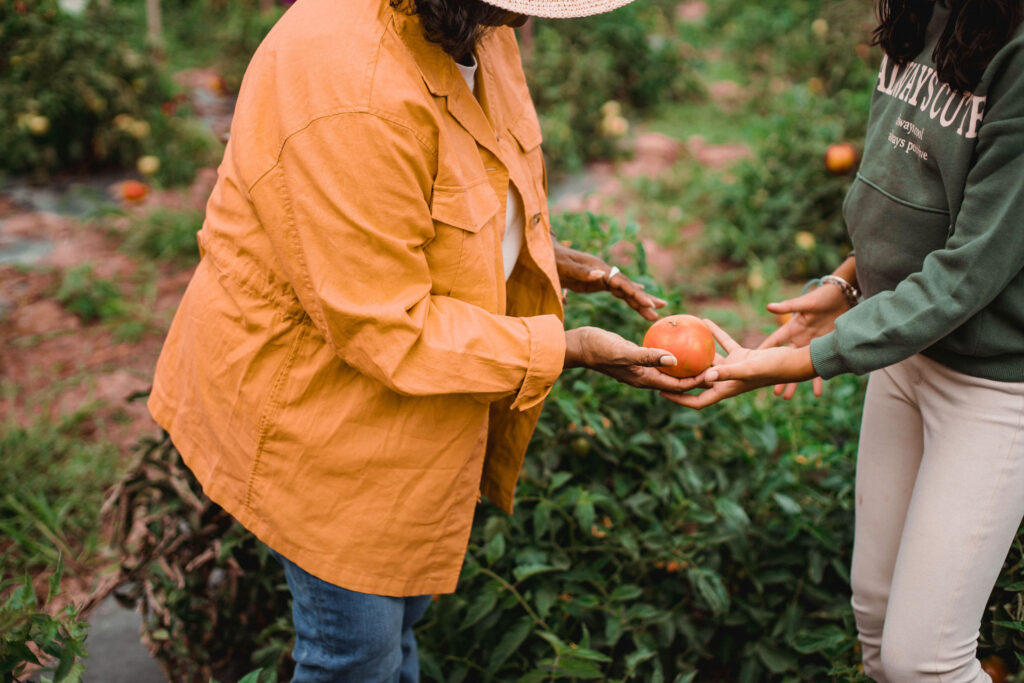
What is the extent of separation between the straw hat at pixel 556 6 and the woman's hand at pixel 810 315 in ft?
2.70

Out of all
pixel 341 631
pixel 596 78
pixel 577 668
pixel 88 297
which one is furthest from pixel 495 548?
pixel 596 78

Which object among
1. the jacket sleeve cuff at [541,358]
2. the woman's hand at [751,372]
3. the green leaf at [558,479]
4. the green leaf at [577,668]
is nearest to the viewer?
the jacket sleeve cuff at [541,358]

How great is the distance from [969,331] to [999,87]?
0.41 meters

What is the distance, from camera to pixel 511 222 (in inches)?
63.7

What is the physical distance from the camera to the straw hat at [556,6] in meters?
1.31

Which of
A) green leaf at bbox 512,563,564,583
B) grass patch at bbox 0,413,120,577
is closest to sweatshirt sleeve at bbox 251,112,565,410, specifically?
green leaf at bbox 512,563,564,583

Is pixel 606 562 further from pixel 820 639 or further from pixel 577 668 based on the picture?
pixel 820 639

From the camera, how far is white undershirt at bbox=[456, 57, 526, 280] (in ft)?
5.01

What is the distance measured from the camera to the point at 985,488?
1.45 m

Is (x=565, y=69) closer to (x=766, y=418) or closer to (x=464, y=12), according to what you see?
(x=766, y=418)

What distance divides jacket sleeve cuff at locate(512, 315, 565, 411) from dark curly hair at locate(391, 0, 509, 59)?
50 centimetres

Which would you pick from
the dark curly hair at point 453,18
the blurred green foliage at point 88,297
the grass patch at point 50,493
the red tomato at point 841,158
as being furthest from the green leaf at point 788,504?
the blurred green foliage at point 88,297

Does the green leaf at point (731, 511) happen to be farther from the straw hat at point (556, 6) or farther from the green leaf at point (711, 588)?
the straw hat at point (556, 6)

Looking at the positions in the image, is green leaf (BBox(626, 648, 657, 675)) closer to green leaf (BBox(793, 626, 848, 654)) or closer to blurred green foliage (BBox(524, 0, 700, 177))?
green leaf (BBox(793, 626, 848, 654))
